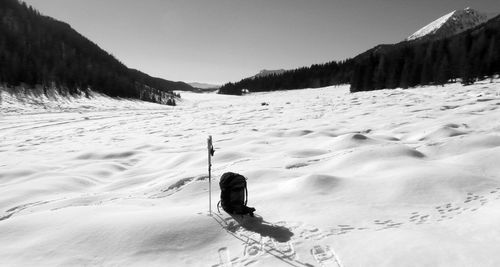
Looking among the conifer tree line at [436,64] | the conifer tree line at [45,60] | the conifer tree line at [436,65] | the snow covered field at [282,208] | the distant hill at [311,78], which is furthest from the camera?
the distant hill at [311,78]

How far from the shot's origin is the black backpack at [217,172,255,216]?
457cm

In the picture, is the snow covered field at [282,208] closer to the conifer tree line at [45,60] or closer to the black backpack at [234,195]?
the black backpack at [234,195]

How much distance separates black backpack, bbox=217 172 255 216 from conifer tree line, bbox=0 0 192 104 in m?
57.6

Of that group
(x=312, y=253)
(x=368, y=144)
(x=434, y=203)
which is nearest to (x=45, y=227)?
(x=312, y=253)

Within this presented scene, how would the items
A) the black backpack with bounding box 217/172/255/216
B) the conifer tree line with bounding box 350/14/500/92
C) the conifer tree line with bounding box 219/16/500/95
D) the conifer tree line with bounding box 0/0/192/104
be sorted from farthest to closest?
the conifer tree line with bounding box 0/0/192/104, the conifer tree line with bounding box 219/16/500/95, the conifer tree line with bounding box 350/14/500/92, the black backpack with bounding box 217/172/255/216

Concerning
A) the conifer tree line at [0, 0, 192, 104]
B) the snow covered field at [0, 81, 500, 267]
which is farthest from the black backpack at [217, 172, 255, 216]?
the conifer tree line at [0, 0, 192, 104]

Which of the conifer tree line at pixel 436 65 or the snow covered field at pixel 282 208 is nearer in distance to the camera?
the snow covered field at pixel 282 208

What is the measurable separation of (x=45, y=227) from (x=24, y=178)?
5.14 m

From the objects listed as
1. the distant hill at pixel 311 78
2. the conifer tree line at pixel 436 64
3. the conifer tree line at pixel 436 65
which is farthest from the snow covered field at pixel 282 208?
the distant hill at pixel 311 78

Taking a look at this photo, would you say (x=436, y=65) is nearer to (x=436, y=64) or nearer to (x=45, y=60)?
(x=436, y=64)

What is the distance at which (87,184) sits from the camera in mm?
7734

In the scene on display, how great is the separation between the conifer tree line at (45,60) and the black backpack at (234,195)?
57.6m

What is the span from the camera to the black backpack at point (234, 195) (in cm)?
→ 457

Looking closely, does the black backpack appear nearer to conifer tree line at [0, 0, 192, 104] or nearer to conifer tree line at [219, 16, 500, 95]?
conifer tree line at [219, 16, 500, 95]
